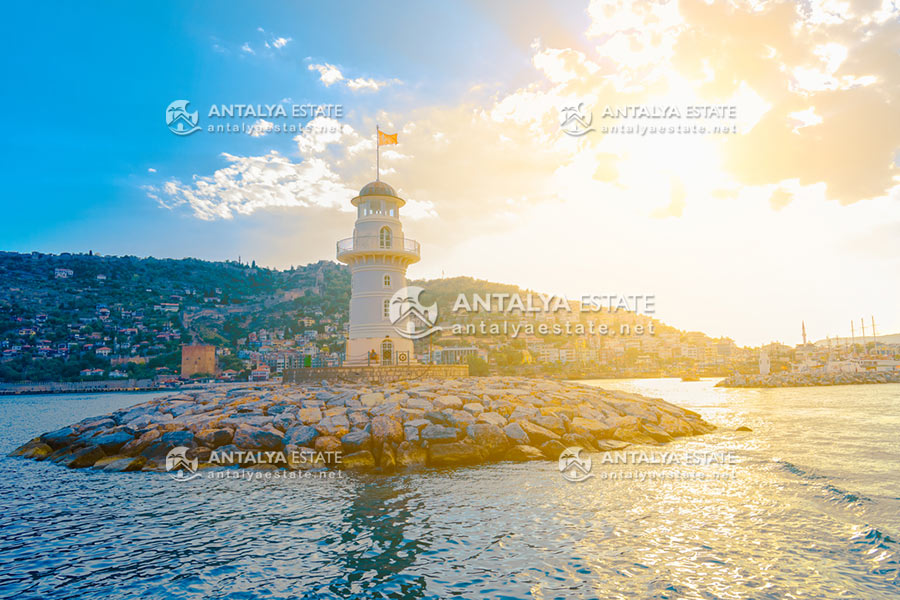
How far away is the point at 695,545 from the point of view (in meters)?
7.04

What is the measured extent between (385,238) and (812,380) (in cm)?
7199

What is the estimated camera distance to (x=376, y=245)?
2384 cm

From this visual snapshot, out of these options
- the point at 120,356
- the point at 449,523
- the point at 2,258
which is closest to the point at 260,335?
the point at 120,356

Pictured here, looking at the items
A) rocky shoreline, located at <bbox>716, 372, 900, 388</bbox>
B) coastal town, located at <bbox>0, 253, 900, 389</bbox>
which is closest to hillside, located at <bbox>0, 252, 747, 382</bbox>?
coastal town, located at <bbox>0, 253, 900, 389</bbox>

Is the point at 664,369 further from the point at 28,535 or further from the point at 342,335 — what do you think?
the point at 28,535

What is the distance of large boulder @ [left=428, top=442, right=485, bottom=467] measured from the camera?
12.9m

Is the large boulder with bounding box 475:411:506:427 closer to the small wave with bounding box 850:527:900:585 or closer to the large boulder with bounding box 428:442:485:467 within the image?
the large boulder with bounding box 428:442:485:467

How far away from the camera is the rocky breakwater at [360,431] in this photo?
13.0 meters

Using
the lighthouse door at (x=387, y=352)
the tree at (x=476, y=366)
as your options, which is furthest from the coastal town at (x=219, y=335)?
the lighthouse door at (x=387, y=352)

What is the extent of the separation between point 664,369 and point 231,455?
144 m

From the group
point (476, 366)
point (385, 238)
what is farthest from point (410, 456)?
point (476, 366)

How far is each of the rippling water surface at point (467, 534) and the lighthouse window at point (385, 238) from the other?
14061mm

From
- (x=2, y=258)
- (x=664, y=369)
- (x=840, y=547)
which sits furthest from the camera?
(x=664, y=369)

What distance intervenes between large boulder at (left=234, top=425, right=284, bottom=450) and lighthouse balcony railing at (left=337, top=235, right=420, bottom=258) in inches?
465
